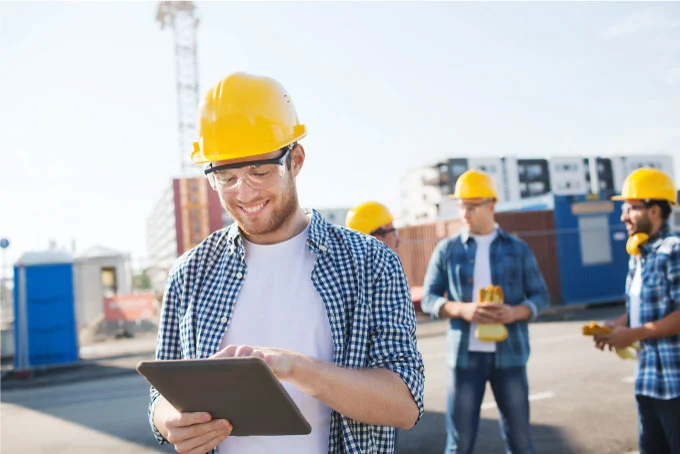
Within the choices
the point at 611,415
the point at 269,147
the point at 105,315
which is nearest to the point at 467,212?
the point at 269,147

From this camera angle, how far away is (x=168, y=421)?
142cm

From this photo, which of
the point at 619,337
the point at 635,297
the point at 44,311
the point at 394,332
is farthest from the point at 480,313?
the point at 44,311

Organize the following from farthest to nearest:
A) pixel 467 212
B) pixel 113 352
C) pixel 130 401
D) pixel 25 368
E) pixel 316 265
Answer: pixel 113 352 → pixel 25 368 → pixel 130 401 → pixel 467 212 → pixel 316 265

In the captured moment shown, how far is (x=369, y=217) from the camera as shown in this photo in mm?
4562

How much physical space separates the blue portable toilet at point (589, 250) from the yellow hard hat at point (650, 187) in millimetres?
13784

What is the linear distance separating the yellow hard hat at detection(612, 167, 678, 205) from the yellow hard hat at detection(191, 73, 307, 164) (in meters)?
2.57

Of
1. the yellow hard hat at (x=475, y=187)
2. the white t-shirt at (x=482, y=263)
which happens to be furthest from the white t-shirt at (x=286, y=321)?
the yellow hard hat at (x=475, y=187)

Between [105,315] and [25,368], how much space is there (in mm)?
5672

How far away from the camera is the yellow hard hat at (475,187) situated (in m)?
4.04

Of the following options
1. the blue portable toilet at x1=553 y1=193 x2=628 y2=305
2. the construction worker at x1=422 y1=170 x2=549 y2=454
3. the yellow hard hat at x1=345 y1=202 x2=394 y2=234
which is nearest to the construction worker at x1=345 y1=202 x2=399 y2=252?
the yellow hard hat at x1=345 y1=202 x2=394 y2=234

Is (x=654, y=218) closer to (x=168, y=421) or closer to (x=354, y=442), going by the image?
(x=354, y=442)

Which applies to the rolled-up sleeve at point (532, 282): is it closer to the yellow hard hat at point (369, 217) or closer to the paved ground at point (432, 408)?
the yellow hard hat at point (369, 217)

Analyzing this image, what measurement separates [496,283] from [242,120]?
2697 mm

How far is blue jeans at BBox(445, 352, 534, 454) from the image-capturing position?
3570mm
